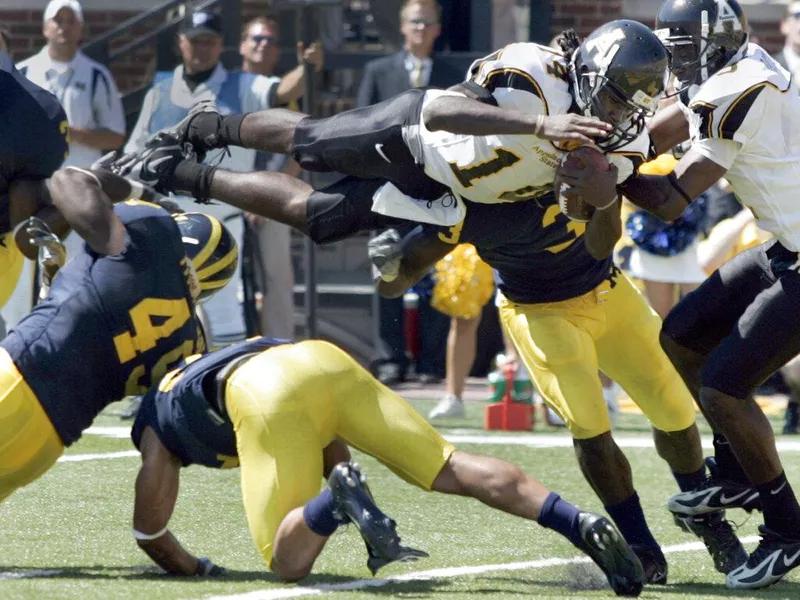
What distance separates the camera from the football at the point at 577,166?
197 inches

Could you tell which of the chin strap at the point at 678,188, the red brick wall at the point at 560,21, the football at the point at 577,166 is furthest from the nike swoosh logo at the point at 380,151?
→ the red brick wall at the point at 560,21

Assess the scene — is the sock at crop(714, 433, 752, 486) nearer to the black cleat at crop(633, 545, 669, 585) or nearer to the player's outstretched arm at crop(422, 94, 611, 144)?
the black cleat at crop(633, 545, 669, 585)

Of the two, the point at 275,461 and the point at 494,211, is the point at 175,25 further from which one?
the point at 275,461

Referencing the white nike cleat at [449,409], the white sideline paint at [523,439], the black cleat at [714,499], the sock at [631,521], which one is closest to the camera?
the sock at [631,521]

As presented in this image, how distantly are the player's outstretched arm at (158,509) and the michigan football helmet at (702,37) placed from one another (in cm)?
208

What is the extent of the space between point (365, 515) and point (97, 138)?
237 inches

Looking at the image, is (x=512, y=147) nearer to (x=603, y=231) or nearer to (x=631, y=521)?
(x=603, y=231)

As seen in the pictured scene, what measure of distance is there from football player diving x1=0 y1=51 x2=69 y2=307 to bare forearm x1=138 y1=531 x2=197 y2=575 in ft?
7.95

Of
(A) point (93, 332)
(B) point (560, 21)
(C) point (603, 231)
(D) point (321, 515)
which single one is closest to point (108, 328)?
(A) point (93, 332)

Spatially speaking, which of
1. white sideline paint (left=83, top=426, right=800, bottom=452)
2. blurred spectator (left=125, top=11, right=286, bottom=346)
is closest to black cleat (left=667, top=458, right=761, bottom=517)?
white sideline paint (left=83, top=426, right=800, bottom=452)

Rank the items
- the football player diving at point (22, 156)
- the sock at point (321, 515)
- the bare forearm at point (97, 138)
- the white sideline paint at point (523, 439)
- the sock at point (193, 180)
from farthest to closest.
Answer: the bare forearm at point (97, 138), the white sideline paint at point (523, 439), the football player diving at point (22, 156), the sock at point (193, 180), the sock at point (321, 515)

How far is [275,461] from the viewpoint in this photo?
15.6 feet

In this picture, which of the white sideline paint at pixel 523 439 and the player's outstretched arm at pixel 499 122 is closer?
the player's outstretched arm at pixel 499 122

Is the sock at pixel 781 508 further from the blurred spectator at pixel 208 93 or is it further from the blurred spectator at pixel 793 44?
the blurred spectator at pixel 793 44
